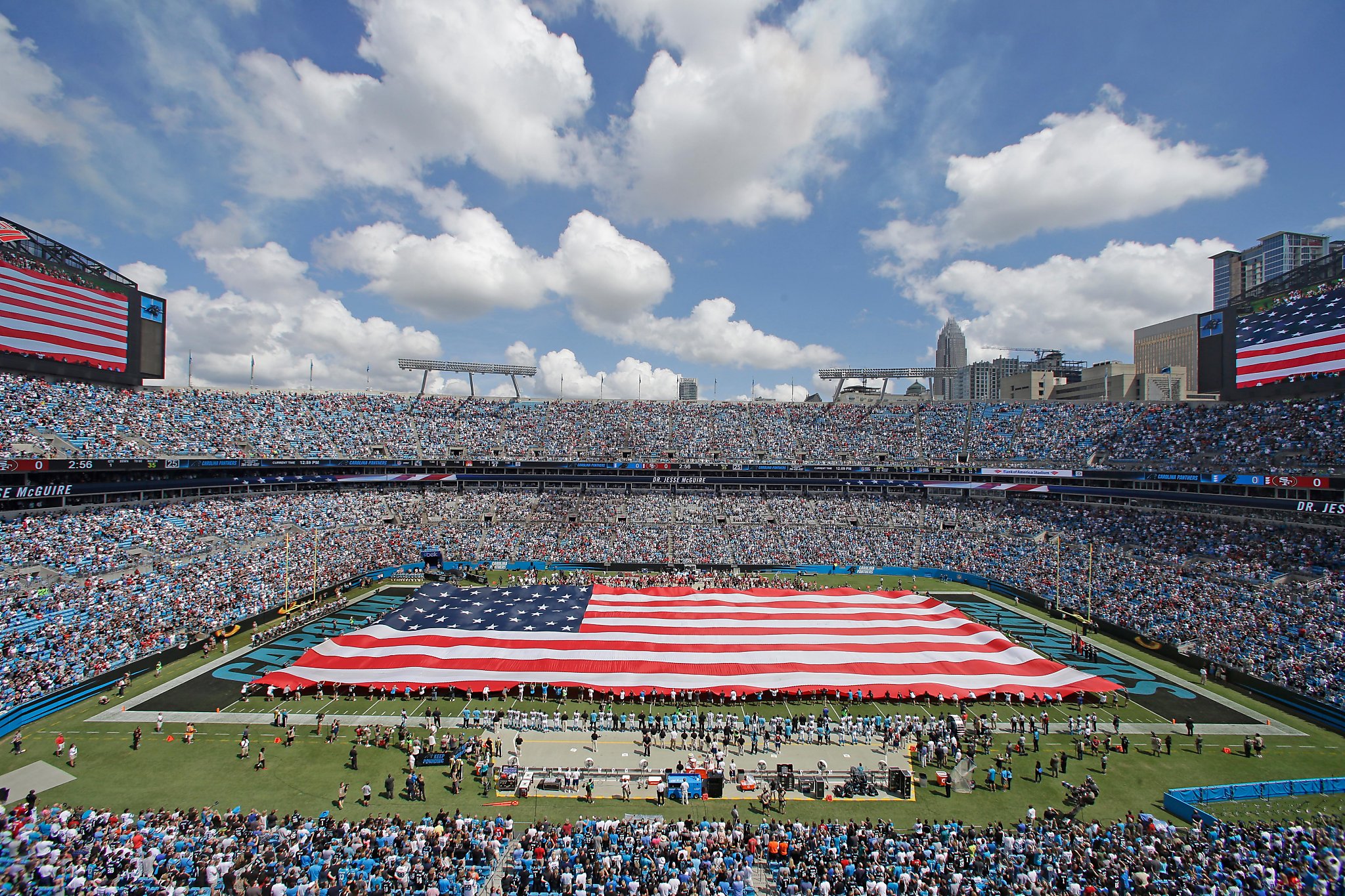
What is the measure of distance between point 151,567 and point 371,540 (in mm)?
14973

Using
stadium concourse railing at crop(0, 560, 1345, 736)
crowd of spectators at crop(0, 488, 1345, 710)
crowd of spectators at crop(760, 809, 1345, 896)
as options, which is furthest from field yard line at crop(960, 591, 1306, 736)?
crowd of spectators at crop(760, 809, 1345, 896)

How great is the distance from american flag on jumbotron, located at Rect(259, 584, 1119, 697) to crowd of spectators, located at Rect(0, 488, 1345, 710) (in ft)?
27.5

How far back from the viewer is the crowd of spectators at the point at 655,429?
125ft

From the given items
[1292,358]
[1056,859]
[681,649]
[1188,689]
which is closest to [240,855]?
[681,649]

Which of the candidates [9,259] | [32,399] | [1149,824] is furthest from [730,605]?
[9,259]

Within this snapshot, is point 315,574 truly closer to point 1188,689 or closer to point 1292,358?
point 1188,689

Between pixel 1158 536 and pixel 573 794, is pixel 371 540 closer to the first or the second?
pixel 573 794

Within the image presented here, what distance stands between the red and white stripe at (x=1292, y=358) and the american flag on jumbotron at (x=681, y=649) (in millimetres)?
30618

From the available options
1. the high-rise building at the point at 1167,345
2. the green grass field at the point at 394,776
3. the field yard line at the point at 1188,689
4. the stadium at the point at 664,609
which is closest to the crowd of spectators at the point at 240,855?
the stadium at the point at 664,609

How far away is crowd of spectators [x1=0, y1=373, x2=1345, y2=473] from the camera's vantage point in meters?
38.1

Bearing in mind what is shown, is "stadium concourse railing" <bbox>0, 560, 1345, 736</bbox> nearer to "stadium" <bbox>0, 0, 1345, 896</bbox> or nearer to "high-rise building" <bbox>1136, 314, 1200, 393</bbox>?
"stadium" <bbox>0, 0, 1345, 896</bbox>

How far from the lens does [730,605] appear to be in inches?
1334

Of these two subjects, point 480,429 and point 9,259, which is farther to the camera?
point 480,429

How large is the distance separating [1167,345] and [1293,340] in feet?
540
